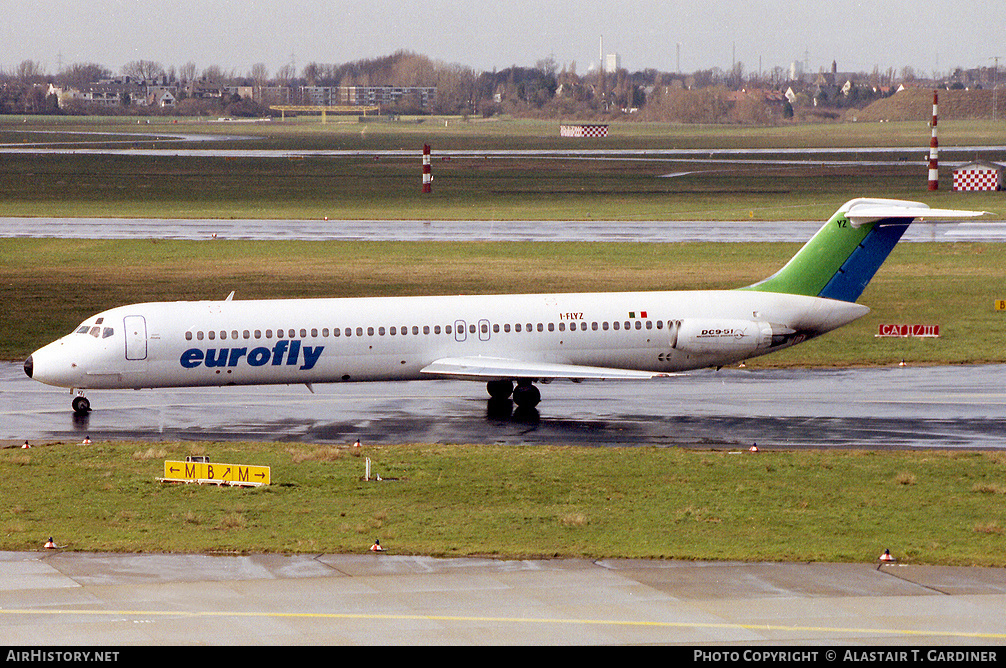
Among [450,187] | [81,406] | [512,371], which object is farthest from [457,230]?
[512,371]

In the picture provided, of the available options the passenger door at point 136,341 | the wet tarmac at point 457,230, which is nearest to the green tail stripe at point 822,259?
the passenger door at point 136,341

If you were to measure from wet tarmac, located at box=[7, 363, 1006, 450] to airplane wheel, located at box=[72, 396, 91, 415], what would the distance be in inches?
11.8

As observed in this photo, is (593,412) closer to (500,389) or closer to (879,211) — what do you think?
(500,389)

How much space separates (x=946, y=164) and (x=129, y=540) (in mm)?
141986

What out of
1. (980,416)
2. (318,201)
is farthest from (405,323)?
(318,201)

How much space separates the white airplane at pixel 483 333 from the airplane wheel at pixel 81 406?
0.04 m

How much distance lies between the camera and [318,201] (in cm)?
10556

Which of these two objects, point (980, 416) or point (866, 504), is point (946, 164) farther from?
point (866, 504)

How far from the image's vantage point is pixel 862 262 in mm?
37969

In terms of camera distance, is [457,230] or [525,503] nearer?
[525,503]

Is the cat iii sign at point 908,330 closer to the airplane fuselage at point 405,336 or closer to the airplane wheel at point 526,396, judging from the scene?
the airplane fuselage at point 405,336

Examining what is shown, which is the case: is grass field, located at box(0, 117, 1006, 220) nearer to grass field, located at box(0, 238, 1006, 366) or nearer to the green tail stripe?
grass field, located at box(0, 238, 1006, 366)

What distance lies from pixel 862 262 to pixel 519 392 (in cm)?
1104

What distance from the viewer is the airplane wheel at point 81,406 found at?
36053mm
